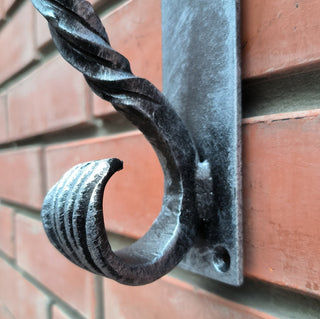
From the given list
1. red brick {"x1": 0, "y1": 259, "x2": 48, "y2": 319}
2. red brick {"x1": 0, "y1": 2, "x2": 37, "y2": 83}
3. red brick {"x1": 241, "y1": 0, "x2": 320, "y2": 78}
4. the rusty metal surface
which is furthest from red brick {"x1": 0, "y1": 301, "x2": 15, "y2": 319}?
red brick {"x1": 241, "y1": 0, "x2": 320, "y2": 78}

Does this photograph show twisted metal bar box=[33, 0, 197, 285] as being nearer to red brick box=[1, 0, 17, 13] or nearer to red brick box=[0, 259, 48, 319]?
red brick box=[0, 259, 48, 319]

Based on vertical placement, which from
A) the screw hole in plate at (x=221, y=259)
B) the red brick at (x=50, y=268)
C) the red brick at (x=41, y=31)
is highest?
the red brick at (x=41, y=31)

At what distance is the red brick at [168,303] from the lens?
0.36 meters

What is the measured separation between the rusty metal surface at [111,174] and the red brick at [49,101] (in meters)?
0.31

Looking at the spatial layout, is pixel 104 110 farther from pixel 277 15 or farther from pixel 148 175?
pixel 277 15

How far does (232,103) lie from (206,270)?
0.16 m

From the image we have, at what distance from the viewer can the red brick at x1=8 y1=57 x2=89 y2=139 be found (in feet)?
1.98

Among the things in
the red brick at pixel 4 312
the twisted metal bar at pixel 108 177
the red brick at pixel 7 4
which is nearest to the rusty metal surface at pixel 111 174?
the twisted metal bar at pixel 108 177

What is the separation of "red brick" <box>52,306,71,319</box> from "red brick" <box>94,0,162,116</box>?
426mm

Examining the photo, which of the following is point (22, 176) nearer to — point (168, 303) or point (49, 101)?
point (49, 101)

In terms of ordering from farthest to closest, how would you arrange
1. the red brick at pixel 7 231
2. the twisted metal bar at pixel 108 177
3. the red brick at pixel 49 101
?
the red brick at pixel 7 231
the red brick at pixel 49 101
the twisted metal bar at pixel 108 177

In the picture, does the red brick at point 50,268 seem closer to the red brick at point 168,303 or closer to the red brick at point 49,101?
the red brick at point 168,303

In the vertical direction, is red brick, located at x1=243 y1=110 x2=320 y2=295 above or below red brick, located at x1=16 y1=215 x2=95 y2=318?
above

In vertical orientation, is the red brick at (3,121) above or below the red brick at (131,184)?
above
